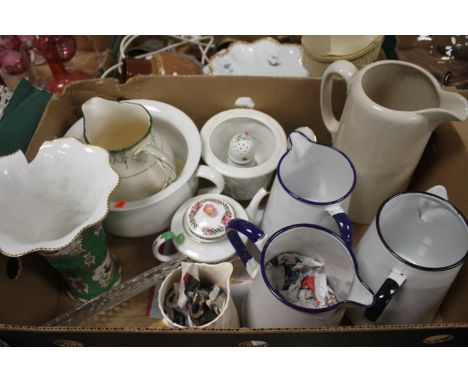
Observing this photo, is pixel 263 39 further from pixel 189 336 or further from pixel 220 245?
pixel 189 336

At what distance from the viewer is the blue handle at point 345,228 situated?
1.41 ft

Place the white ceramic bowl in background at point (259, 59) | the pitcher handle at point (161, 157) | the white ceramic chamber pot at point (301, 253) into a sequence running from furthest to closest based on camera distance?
the white ceramic bowl in background at point (259, 59)
the pitcher handle at point (161, 157)
the white ceramic chamber pot at point (301, 253)

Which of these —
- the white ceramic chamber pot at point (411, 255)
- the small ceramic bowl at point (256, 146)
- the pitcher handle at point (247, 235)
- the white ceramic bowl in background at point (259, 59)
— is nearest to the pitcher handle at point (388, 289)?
the white ceramic chamber pot at point (411, 255)

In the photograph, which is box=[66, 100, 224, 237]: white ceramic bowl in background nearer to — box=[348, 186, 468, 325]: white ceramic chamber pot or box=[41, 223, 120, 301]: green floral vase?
box=[41, 223, 120, 301]: green floral vase

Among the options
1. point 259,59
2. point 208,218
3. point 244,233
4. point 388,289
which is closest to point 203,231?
point 208,218

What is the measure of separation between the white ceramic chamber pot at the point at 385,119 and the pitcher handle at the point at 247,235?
0.66ft

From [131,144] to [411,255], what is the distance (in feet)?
1.35

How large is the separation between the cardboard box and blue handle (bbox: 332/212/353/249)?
90 mm

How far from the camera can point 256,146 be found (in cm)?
68

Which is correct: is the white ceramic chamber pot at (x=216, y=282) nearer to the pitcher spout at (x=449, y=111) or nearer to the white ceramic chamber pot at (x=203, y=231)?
the white ceramic chamber pot at (x=203, y=231)

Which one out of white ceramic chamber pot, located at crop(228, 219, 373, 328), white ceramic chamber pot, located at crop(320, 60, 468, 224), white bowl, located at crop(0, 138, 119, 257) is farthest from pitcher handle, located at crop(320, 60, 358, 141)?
white bowl, located at crop(0, 138, 119, 257)

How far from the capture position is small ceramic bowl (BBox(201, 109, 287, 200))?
0.60 meters

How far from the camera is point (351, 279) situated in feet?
1.38

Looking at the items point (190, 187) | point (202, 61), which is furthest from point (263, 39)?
point (190, 187)
